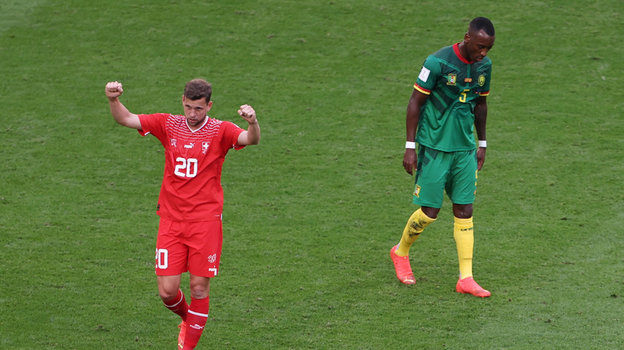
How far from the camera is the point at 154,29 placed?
14.1 m

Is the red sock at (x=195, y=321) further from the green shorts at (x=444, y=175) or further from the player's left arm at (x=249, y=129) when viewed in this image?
the green shorts at (x=444, y=175)

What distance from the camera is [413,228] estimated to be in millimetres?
7227

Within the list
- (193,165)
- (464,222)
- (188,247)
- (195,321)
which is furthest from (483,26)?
(195,321)

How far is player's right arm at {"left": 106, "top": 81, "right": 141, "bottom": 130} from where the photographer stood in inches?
223

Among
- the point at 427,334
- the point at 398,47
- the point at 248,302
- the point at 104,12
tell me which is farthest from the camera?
the point at 104,12

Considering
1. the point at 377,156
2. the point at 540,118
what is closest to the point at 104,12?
the point at 377,156

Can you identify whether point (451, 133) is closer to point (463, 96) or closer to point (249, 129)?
point (463, 96)

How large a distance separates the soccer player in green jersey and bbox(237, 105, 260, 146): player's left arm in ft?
5.63

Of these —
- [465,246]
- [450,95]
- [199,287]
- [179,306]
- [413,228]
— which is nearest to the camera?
[199,287]

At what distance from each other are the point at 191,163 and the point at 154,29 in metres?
8.85

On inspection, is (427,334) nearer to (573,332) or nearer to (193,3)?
(573,332)

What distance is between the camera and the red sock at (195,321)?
5836 millimetres

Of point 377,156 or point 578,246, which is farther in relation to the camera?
point 377,156

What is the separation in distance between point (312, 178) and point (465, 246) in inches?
118
